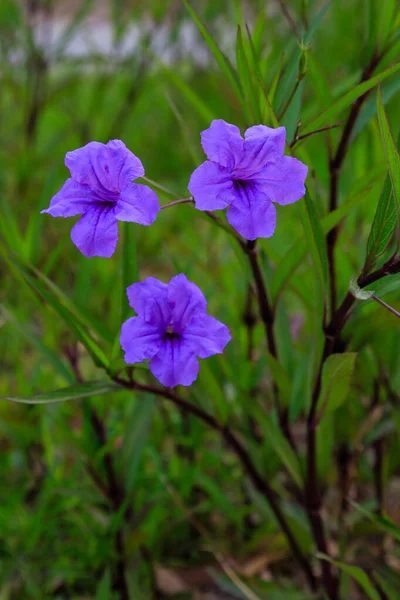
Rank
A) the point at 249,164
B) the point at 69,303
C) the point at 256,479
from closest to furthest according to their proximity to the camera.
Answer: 1. the point at 249,164
2. the point at 69,303
3. the point at 256,479

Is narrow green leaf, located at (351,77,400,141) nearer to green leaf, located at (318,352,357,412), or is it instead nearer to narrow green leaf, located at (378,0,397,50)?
narrow green leaf, located at (378,0,397,50)

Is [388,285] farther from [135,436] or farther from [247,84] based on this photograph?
[135,436]

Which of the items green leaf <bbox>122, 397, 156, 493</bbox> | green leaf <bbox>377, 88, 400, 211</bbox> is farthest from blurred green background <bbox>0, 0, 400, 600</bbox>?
green leaf <bbox>377, 88, 400, 211</bbox>

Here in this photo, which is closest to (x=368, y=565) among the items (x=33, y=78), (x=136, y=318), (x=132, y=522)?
(x=132, y=522)

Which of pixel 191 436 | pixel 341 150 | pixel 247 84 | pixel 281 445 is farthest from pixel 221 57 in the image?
pixel 191 436

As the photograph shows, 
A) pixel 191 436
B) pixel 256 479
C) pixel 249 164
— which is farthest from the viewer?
pixel 191 436

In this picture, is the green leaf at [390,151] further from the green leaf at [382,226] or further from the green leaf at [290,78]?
the green leaf at [290,78]

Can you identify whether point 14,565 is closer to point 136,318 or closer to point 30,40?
A: point 136,318
